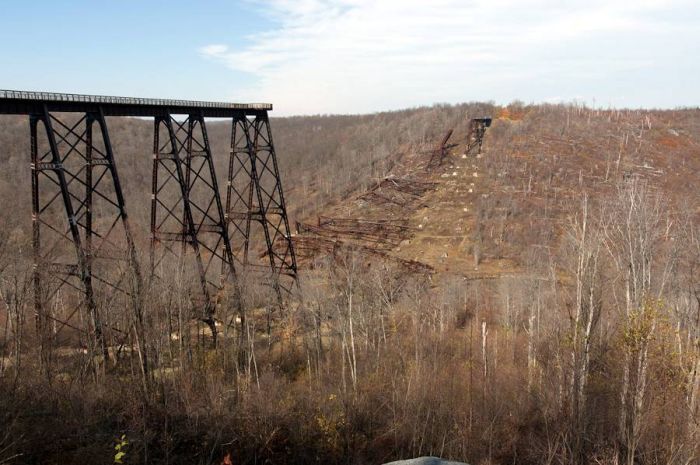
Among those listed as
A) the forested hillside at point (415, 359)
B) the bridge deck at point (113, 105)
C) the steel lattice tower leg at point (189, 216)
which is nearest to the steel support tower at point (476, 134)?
the forested hillside at point (415, 359)

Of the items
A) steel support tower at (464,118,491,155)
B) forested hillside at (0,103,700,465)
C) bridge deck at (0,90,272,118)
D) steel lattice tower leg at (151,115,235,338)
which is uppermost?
steel support tower at (464,118,491,155)

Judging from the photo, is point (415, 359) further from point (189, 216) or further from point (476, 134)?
point (476, 134)

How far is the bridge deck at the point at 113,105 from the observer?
11.2 m

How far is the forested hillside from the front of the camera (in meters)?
11.1

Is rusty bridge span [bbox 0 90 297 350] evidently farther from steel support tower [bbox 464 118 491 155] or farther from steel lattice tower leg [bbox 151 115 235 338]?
steel support tower [bbox 464 118 491 155]

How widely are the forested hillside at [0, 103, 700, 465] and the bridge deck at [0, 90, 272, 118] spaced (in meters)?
4.70

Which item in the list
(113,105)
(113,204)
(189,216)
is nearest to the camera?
(113,105)

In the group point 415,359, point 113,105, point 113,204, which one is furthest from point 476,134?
point 113,105

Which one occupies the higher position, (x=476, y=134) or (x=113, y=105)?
(x=476, y=134)

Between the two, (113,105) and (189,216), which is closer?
(113,105)

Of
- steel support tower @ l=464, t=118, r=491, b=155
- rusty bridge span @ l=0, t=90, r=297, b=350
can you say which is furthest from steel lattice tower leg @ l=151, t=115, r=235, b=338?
steel support tower @ l=464, t=118, r=491, b=155

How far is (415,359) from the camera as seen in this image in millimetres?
19344

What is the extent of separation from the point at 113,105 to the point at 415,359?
13.9 meters

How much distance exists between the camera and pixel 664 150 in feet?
184
